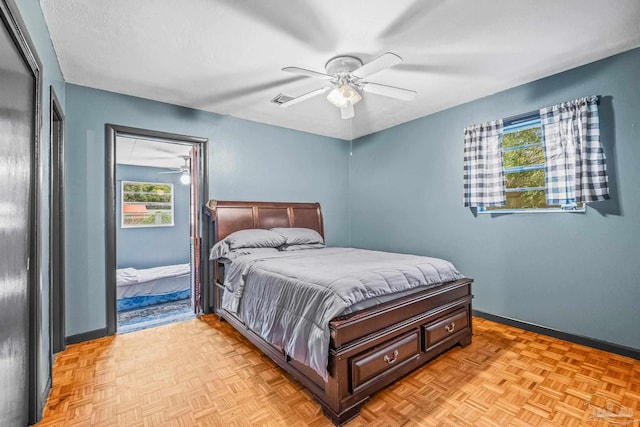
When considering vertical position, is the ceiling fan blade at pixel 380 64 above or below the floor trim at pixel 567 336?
above

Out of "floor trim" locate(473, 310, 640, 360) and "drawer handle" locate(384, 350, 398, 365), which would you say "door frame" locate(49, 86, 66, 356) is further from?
"floor trim" locate(473, 310, 640, 360)

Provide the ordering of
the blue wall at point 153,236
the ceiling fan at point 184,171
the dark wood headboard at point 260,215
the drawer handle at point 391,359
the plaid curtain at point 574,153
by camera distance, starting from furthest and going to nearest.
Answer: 1. the blue wall at point 153,236
2. the ceiling fan at point 184,171
3. the dark wood headboard at point 260,215
4. the plaid curtain at point 574,153
5. the drawer handle at point 391,359

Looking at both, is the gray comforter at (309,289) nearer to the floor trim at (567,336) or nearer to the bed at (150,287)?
the floor trim at (567,336)

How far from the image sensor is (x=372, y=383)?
1.91 meters

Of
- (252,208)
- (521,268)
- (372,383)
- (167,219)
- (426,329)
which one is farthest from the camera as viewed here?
(167,219)

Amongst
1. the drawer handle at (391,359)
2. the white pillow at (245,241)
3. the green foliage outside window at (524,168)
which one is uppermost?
the green foliage outside window at (524,168)

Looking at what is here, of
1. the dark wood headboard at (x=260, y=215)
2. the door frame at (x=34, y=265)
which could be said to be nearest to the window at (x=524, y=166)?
the dark wood headboard at (x=260, y=215)

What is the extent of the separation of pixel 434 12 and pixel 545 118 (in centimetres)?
180

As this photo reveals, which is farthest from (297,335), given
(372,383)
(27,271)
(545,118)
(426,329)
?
(545,118)

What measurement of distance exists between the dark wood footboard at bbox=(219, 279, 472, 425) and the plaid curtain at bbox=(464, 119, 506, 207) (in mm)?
1171

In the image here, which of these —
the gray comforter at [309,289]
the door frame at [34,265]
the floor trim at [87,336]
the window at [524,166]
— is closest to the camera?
the door frame at [34,265]

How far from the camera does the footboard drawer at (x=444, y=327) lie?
2.34m

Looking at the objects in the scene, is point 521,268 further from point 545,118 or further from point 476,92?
point 476,92

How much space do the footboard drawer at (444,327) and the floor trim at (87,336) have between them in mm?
3154
